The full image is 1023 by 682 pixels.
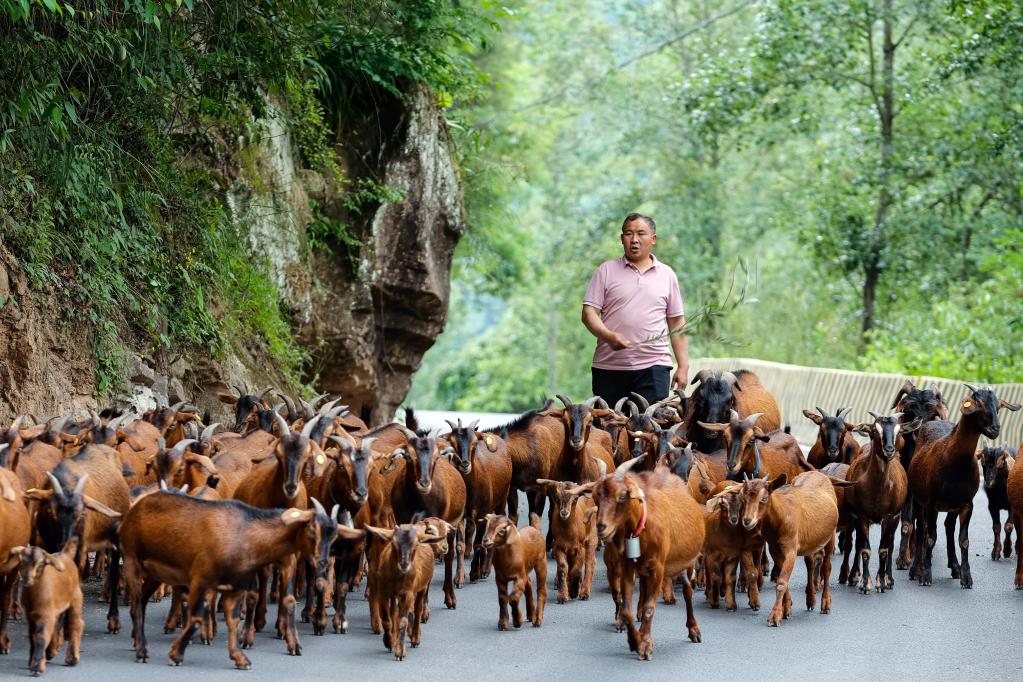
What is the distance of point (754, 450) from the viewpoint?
11.6m

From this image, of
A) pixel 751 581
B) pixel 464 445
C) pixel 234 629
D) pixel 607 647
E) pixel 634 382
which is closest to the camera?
pixel 234 629

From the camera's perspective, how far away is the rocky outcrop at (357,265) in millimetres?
15828

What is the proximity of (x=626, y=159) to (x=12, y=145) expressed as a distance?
38.6 meters

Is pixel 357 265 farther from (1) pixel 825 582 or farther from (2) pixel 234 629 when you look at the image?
(2) pixel 234 629

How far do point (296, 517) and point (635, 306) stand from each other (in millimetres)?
5543

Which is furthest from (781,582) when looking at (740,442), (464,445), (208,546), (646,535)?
(208,546)

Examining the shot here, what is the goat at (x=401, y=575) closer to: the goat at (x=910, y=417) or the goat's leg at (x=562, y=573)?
the goat's leg at (x=562, y=573)

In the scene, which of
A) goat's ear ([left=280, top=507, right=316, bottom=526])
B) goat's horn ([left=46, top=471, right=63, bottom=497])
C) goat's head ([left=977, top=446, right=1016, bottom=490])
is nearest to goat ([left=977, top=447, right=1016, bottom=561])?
goat's head ([left=977, top=446, right=1016, bottom=490])

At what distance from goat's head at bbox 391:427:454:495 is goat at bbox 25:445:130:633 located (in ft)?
6.61

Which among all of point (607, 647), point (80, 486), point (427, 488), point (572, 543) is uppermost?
point (80, 486)

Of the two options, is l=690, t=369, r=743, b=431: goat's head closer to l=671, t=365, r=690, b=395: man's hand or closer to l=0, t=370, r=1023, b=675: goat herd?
l=0, t=370, r=1023, b=675: goat herd

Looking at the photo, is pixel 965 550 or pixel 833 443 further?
pixel 833 443

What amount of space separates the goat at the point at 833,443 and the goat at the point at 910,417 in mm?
489

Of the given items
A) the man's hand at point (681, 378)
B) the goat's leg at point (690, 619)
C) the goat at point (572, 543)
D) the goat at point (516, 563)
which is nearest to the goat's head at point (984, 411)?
the man's hand at point (681, 378)
